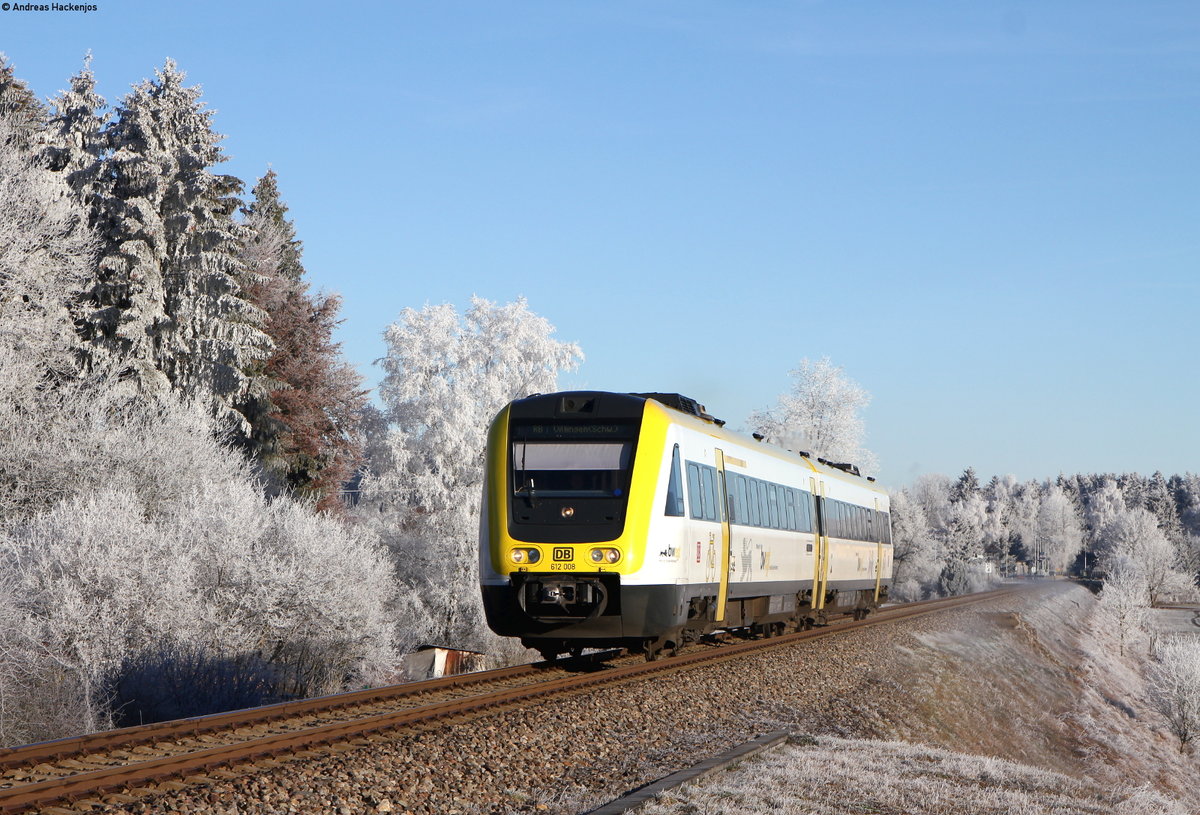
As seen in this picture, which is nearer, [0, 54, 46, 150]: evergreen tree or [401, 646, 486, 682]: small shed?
[401, 646, 486, 682]: small shed

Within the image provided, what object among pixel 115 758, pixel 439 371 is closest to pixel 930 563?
pixel 439 371

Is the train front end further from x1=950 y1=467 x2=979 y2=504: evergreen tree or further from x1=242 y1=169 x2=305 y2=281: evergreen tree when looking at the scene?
x1=950 y1=467 x2=979 y2=504: evergreen tree

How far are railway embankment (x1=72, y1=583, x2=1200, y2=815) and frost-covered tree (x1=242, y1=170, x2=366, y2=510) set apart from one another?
18.0 m

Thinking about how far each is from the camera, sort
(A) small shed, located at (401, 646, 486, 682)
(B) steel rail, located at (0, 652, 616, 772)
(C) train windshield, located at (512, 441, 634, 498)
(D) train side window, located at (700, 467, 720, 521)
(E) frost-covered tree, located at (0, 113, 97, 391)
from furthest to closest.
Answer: (E) frost-covered tree, located at (0, 113, 97, 391)
(A) small shed, located at (401, 646, 486, 682)
(D) train side window, located at (700, 467, 720, 521)
(C) train windshield, located at (512, 441, 634, 498)
(B) steel rail, located at (0, 652, 616, 772)

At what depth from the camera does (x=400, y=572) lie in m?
37.9

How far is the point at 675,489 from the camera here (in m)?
15.1

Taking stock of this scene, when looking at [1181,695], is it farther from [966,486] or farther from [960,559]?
[966,486]

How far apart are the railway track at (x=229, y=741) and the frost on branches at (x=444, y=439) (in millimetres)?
20772

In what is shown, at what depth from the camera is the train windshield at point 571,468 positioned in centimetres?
1453

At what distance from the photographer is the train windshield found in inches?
572

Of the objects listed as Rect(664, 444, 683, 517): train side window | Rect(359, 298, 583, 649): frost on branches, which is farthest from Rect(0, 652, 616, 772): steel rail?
Rect(359, 298, 583, 649): frost on branches

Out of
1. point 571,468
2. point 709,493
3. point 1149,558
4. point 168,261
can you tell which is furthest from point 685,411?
point 1149,558

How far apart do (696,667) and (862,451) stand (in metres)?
52.0

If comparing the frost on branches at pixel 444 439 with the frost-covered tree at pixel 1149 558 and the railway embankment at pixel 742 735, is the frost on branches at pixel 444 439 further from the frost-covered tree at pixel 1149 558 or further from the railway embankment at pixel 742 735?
the frost-covered tree at pixel 1149 558
